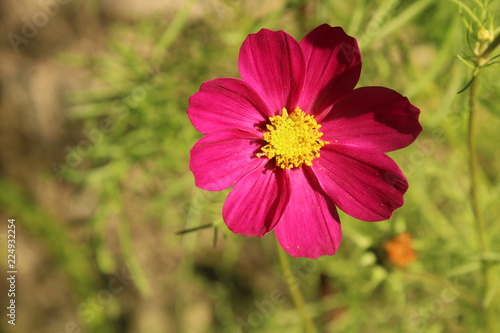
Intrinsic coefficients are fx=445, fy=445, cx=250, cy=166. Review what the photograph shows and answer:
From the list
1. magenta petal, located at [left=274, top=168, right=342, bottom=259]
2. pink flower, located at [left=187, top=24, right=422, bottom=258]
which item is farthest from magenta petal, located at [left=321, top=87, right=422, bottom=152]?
magenta petal, located at [left=274, top=168, right=342, bottom=259]

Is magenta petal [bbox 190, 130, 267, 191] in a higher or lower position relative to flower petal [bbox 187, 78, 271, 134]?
lower

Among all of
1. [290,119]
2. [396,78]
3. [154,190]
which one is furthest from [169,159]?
[396,78]

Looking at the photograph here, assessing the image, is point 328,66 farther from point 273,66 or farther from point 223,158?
point 223,158

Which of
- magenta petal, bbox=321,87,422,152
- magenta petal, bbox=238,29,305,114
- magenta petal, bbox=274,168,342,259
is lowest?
magenta petal, bbox=274,168,342,259

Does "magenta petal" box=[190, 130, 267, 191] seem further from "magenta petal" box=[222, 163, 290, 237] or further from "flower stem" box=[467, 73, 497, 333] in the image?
"flower stem" box=[467, 73, 497, 333]

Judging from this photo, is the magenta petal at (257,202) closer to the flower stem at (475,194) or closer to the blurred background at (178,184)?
the blurred background at (178,184)

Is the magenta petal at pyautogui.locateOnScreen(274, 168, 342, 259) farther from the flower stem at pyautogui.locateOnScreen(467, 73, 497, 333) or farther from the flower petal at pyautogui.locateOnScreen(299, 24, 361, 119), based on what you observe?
the flower stem at pyautogui.locateOnScreen(467, 73, 497, 333)

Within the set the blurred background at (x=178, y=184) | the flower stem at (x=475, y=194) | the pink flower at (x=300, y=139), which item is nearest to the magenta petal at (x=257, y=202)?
the pink flower at (x=300, y=139)

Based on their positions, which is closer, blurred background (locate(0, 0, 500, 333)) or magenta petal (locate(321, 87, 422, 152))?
magenta petal (locate(321, 87, 422, 152))
